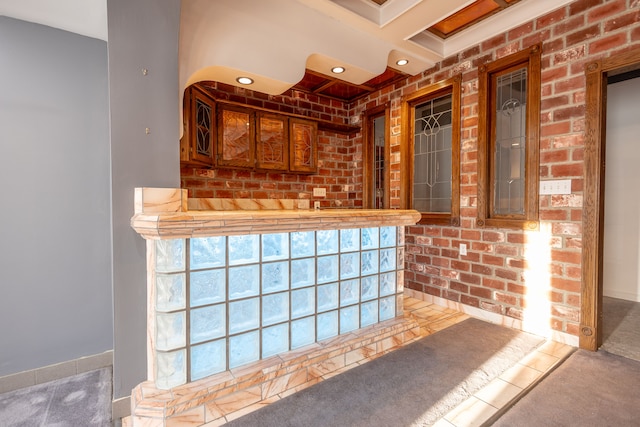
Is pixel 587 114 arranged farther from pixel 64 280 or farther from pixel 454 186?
pixel 64 280

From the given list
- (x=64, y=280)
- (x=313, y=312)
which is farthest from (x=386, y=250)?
(x=64, y=280)

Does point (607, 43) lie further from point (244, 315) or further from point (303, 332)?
point (244, 315)

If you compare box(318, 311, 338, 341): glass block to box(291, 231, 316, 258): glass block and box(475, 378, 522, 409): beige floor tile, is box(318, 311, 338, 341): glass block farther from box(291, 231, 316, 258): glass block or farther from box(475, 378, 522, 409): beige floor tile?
box(475, 378, 522, 409): beige floor tile

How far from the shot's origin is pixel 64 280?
1.89m

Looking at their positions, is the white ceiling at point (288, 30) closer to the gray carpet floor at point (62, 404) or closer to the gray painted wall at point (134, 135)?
the gray painted wall at point (134, 135)

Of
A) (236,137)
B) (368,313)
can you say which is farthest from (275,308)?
(236,137)

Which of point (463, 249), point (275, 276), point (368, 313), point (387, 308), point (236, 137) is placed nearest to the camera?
point (275, 276)

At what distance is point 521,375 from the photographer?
5.88ft

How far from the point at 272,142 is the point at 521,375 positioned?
2.78 meters

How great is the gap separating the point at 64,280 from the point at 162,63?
4.87 feet

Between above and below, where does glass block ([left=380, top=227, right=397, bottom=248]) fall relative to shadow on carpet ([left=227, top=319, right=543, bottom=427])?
above

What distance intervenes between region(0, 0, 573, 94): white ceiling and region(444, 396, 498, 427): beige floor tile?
2.30 meters

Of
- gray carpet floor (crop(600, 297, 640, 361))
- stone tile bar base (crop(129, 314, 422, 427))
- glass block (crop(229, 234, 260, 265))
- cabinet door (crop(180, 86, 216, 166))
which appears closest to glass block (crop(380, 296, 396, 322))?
stone tile bar base (crop(129, 314, 422, 427))

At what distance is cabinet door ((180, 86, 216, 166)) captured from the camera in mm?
2424
